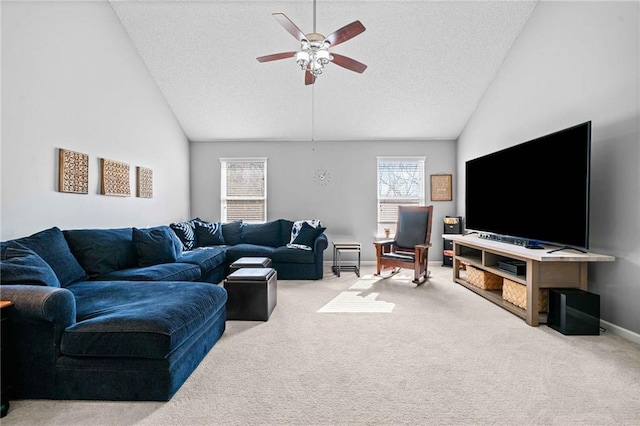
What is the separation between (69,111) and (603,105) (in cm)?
540

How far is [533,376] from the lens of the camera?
87.6 inches

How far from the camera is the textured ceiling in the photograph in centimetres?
429

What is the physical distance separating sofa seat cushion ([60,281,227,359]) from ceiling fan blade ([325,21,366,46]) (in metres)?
2.55

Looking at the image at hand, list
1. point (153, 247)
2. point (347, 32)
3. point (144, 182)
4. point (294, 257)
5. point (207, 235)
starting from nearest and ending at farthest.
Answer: point (347, 32) < point (153, 247) < point (144, 182) < point (294, 257) < point (207, 235)

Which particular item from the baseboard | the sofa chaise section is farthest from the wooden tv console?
the sofa chaise section

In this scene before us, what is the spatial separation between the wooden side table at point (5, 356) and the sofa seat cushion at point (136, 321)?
0.97ft

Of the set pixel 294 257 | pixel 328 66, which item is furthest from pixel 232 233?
pixel 328 66

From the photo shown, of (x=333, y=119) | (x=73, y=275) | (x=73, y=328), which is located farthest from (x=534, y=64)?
(x=73, y=275)

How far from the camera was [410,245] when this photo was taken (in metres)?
5.51

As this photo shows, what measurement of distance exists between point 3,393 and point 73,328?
1.51 feet

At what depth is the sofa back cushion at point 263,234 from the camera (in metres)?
6.00

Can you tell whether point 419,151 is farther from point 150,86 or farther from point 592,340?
point 150,86

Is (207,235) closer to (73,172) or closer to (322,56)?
(73,172)

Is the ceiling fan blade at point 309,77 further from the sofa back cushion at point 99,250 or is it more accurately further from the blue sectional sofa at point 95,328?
the sofa back cushion at point 99,250
